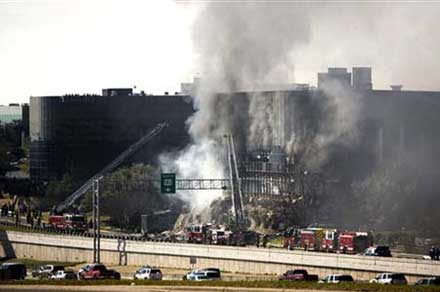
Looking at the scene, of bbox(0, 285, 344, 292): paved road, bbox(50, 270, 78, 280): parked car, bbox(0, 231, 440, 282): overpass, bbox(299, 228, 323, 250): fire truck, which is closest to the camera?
bbox(0, 285, 344, 292): paved road

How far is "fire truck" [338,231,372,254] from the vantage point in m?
126

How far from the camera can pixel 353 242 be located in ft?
415

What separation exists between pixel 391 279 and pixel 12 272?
37004 mm

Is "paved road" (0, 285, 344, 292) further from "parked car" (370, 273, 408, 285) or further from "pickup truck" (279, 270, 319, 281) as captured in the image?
"parked car" (370, 273, 408, 285)

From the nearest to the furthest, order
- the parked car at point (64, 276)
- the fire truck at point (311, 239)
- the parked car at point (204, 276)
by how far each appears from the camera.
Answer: the parked car at point (204, 276)
the parked car at point (64, 276)
the fire truck at point (311, 239)

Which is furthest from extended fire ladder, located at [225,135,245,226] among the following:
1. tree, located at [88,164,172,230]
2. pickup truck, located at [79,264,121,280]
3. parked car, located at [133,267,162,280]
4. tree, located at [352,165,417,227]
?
parked car, located at [133,267,162,280]

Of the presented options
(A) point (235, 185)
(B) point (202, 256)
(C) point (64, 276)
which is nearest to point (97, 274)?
(C) point (64, 276)

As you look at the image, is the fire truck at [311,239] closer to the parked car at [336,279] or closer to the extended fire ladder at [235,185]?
the parked car at [336,279]

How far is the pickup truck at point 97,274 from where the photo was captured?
380ft

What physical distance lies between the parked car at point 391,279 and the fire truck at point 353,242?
22.4m

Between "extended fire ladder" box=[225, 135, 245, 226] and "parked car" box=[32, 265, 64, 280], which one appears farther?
"extended fire ladder" box=[225, 135, 245, 226]

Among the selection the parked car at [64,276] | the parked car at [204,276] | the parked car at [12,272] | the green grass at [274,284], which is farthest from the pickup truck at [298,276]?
the parked car at [12,272]

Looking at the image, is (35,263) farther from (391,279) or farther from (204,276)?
(391,279)

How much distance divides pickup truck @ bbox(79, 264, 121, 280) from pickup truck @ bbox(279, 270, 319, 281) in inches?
598
